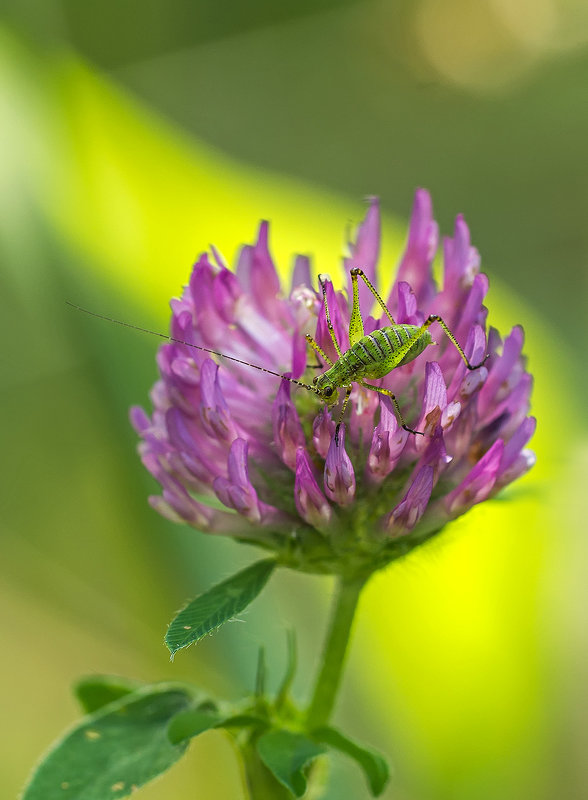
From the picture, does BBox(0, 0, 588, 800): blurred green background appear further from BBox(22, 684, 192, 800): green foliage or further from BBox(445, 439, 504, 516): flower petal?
BBox(22, 684, 192, 800): green foliage

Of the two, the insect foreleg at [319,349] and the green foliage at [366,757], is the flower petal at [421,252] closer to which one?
the insect foreleg at [319,349]

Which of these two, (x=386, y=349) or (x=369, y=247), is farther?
(x=369, y=247)

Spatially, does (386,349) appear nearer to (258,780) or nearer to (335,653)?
(335,653)

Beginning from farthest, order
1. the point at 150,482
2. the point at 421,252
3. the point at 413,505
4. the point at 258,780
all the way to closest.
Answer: the point at 150,482, the point at 421,252, the point at 258,780, the point at 413,505

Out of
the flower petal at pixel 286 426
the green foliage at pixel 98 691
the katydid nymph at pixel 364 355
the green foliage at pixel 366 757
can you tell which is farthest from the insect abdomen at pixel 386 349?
the green foliage at pixel 98 691

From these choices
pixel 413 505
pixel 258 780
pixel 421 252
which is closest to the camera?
pixel 413 505

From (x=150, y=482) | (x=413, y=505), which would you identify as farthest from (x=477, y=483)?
(x=150, y=482)

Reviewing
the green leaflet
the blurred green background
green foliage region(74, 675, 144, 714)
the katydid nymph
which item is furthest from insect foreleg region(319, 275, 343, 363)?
green foliage region(74, 675, 144, 714)

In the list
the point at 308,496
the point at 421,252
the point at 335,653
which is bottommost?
the point at 335,653

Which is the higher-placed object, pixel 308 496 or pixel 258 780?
pixel 308 496
